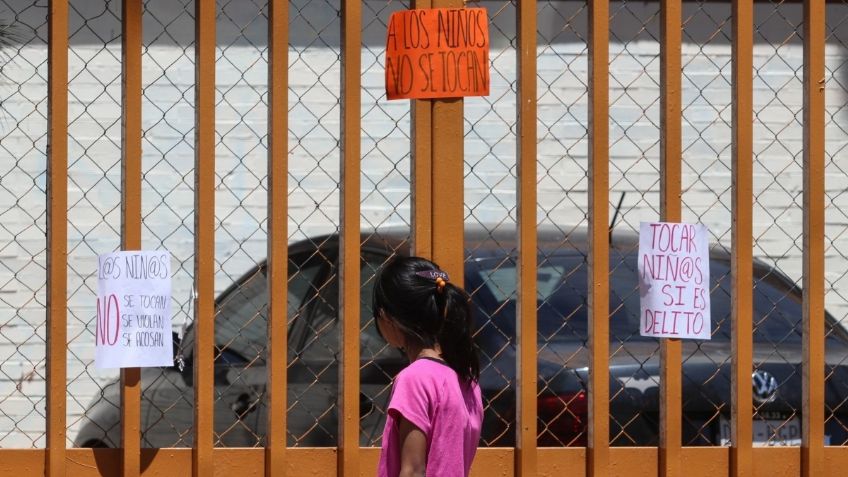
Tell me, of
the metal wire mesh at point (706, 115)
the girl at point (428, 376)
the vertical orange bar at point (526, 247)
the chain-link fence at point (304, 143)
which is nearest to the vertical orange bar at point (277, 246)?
the vertical orange bar at point (526, 247)

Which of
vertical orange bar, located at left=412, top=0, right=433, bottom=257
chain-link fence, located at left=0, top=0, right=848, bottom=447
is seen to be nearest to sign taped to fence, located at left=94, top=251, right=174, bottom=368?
vertical orange bar, located at left=412, top=0, right=433, bottom=257

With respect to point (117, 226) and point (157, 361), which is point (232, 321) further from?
point (117, 226)

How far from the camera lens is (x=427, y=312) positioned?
315 centimetres

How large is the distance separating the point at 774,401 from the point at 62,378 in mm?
2370

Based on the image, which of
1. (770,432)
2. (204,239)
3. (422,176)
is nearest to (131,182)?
(204,239)

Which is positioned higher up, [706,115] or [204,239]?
[706,115]

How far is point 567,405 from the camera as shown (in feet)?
14.7

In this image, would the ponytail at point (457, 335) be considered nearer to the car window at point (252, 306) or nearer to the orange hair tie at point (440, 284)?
the orange hair tie at point (440, 284)

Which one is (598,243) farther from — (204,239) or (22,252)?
(22,252)

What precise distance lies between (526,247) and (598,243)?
23cm

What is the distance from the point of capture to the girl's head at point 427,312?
3.15 metres

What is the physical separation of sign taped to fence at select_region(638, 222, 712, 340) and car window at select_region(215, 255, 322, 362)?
5.81 ft

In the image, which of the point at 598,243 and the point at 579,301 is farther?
the point at 579,301

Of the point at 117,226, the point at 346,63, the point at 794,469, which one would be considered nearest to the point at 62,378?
the point at 346,63
